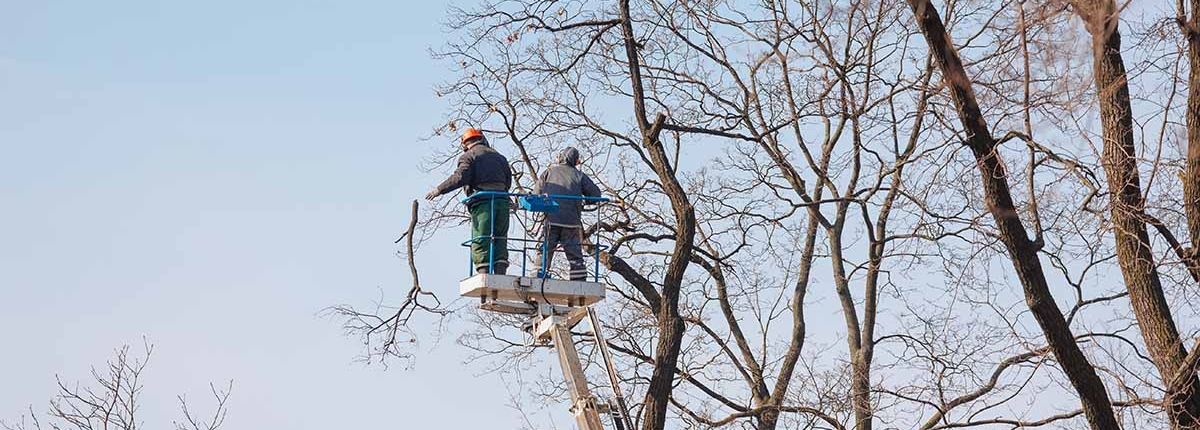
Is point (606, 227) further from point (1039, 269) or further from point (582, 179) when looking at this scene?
point (1039, 269)

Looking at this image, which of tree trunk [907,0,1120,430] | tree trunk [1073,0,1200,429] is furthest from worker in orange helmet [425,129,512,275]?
tree trunk [1073,0,1200,429]

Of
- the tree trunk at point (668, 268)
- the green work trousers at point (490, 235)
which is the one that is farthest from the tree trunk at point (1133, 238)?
the green work trousers at point (490, 235)

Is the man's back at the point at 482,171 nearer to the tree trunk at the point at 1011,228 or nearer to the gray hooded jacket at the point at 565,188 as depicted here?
the gray hooded jacket at the point at 565,188

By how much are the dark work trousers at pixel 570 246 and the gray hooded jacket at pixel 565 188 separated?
8 centimetres

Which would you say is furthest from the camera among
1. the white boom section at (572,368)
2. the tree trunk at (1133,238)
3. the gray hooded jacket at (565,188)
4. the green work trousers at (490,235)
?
the gray hooded jacket at (565,188)

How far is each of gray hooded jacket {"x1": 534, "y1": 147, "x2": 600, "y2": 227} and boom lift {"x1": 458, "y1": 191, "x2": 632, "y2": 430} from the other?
7 centimetres

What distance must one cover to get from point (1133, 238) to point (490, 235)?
189 inches

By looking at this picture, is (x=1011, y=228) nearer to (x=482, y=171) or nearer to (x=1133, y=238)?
(x=1133, y=238)

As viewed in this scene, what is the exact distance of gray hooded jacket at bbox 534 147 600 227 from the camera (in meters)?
12.7

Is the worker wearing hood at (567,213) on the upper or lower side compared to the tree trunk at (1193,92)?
upper

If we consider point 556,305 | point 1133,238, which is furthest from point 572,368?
point 1133,238

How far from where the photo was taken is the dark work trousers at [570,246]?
1273cm

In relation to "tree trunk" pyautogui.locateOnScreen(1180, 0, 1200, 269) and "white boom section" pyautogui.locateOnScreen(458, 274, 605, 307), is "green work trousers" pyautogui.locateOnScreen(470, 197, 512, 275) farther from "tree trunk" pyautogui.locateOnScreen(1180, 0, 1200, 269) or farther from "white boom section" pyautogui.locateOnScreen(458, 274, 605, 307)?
"tree trunk" pyautogui.locateOnScreen(1180, 0, 1200, 269)

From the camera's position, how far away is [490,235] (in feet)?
41.1
